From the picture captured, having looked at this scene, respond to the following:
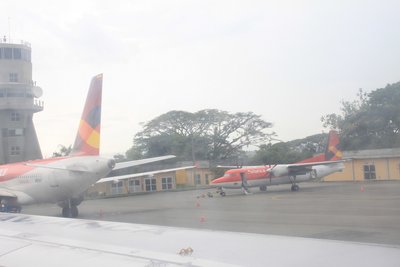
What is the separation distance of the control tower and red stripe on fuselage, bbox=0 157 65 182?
0.86 feet

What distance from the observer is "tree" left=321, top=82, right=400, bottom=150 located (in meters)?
5.26

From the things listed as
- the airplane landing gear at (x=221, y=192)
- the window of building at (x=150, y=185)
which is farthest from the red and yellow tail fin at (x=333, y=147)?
the window of building at (x=150, y=185)

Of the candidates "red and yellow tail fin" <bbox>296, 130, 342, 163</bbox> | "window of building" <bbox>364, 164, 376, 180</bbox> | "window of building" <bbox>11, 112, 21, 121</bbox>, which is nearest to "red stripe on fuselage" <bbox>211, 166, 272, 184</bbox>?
"red and yellow tail fin" <bbox>296, 130, 342, 163</bbox>

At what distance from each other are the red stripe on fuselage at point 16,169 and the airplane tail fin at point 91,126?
841mm

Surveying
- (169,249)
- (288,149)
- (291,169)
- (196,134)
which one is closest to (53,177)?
(196,134)

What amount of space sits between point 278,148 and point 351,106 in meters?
7.79

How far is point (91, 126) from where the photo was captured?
48.3ft

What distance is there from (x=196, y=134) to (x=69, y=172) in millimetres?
4493

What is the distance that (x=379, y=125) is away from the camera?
5543 millimetres

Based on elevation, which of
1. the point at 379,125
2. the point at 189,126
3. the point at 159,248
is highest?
the point at 189,126

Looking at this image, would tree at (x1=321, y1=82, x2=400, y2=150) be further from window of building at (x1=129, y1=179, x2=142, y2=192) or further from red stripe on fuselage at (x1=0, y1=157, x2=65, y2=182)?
window of building at (x1=129, y1=179, x2=142, y2=192)

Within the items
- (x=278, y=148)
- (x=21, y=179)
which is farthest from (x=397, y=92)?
(x=21, y=179)

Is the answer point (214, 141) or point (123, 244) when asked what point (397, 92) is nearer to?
point (123, 244)

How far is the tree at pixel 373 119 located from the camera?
207 inches
